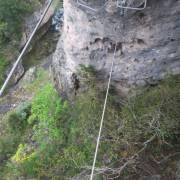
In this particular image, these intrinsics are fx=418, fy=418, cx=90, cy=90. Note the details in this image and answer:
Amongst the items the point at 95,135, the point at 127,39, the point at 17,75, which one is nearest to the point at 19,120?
the point at 17,75

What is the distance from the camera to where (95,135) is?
7.64 meters

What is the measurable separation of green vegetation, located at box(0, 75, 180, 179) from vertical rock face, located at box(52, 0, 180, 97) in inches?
15.2

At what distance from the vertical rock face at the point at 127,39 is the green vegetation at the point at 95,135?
385 millimetres

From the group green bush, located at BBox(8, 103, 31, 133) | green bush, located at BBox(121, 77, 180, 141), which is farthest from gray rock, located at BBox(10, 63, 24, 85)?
green bush, located at BBox(121, 77, 180, 141)

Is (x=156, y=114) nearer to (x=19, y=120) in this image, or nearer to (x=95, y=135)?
(x=95, y=135)

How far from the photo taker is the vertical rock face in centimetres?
706

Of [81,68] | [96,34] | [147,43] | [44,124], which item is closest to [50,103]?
[44,124]

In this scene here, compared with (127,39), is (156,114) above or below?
below

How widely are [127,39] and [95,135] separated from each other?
1839mm

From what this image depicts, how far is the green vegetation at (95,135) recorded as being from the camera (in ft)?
22.7

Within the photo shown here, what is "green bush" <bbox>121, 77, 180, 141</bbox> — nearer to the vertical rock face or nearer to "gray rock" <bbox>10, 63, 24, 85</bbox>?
the vertical rock face

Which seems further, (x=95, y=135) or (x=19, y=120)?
(x=19, y=120)

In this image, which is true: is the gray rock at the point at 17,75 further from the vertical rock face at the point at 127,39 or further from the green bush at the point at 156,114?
the green bush at the point at 156,114

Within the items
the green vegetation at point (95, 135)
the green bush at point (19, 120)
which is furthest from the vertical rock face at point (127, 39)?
the green bush at point (19, 120)
